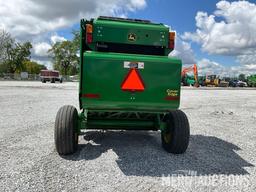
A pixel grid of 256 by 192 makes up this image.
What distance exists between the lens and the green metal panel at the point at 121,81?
5023 mm

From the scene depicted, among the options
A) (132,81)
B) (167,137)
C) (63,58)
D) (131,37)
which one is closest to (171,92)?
(132,81)

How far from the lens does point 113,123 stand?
5.99m

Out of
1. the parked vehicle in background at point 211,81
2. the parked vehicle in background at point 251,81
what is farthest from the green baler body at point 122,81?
the parked vehicle in background at point 251,81

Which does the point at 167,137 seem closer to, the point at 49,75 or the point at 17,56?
the point at 49,75

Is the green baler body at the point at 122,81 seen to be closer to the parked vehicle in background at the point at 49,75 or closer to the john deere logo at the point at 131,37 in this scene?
the john deere logo at the point at 131,37

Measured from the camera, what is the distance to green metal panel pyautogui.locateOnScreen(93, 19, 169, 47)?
5836mm

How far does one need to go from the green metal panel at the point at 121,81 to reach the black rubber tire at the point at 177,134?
553 millimetres

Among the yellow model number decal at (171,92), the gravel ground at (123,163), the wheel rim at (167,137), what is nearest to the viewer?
the gravel ground at (123,163)

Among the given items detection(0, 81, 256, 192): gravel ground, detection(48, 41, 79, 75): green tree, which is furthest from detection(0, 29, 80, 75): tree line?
detection(0, 81, 256, 192): gravel ground

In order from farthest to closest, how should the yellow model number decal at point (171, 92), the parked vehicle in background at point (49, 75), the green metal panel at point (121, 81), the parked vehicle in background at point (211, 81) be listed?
the parked vehicle in background at point (211, 81)
the parked vehicle in background at point (49, 75)
the yellow model number decal at point (171, 92)
the green metal panel at point (121, 81)

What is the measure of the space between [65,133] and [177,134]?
6.95 ft

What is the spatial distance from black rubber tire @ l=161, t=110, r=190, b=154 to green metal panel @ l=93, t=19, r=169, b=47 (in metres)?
1.51

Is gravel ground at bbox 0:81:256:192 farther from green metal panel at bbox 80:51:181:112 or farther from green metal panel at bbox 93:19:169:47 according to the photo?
green metal panel at bbox 93:19:169:47

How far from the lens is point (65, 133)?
5.27 m
